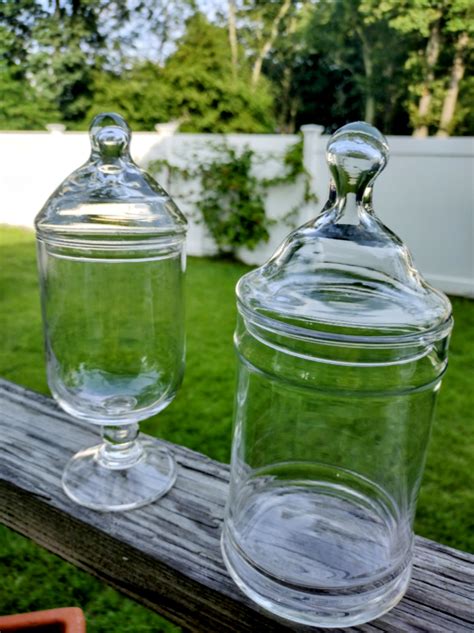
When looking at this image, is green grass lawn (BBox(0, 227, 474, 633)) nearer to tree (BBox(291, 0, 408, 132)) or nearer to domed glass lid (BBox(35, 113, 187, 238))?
domed glass lid (BBox(35, 113, 187, 238))

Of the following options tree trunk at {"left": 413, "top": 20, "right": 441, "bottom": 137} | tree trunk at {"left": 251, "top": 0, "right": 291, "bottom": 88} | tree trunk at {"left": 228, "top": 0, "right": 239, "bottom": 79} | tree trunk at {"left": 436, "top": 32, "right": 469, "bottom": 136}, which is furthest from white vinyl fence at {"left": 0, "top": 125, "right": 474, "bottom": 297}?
tree trunk at {"left": 251, "top": 0, "right": 291, "bottom": 88}

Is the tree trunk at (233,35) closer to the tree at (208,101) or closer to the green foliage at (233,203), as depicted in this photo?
the tree at (208,101)

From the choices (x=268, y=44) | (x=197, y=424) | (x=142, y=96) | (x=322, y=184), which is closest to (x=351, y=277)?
(x=197, y=424)

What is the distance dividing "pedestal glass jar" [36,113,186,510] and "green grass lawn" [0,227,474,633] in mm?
819

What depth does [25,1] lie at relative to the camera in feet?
6.97

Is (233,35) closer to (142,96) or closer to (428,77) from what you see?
(142,96)

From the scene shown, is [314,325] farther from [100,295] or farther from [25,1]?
[25,1]

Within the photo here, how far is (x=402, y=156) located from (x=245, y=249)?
1655 millimetres

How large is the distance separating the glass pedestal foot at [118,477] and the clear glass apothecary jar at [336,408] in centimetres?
12

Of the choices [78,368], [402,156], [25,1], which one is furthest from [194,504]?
[402,156]

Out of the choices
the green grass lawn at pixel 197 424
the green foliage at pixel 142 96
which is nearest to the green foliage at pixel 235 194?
the green grass lawn at pixel 197 424

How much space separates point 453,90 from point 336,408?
352 inches

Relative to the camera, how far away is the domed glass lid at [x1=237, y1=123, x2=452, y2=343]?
0.44 m

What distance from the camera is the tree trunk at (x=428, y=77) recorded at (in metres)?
7.43
